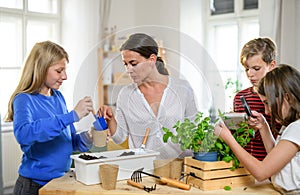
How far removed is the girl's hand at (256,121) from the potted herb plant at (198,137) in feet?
0.51

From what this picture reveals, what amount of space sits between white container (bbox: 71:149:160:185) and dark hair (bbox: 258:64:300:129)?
17.3 inches

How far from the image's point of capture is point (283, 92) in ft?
4.74

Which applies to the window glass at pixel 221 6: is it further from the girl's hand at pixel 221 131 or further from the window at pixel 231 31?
the girl's hand at pixel 221 131

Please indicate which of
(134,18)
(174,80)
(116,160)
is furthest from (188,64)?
(134,18)

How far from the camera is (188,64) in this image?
4.76 feet

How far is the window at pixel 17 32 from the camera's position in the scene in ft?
13.3

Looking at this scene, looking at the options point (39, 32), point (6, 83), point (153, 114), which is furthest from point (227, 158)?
point (39, 32)

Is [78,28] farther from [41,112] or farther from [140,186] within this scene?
[140,186]

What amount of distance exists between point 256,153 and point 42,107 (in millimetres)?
936

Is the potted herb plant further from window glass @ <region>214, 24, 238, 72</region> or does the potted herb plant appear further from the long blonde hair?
window glass @ <region>214, 24, 238, 72</region>

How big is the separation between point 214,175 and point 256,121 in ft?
0.85

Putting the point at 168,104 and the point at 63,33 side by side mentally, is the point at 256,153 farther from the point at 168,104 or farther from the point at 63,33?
the point at 63,33

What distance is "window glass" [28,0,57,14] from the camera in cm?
429

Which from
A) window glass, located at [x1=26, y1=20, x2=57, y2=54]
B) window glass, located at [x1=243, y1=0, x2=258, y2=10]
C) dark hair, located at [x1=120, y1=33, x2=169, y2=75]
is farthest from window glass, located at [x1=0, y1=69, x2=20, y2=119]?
dark hair, located at [x1=120, y1=33, x2=169, y2=75]
